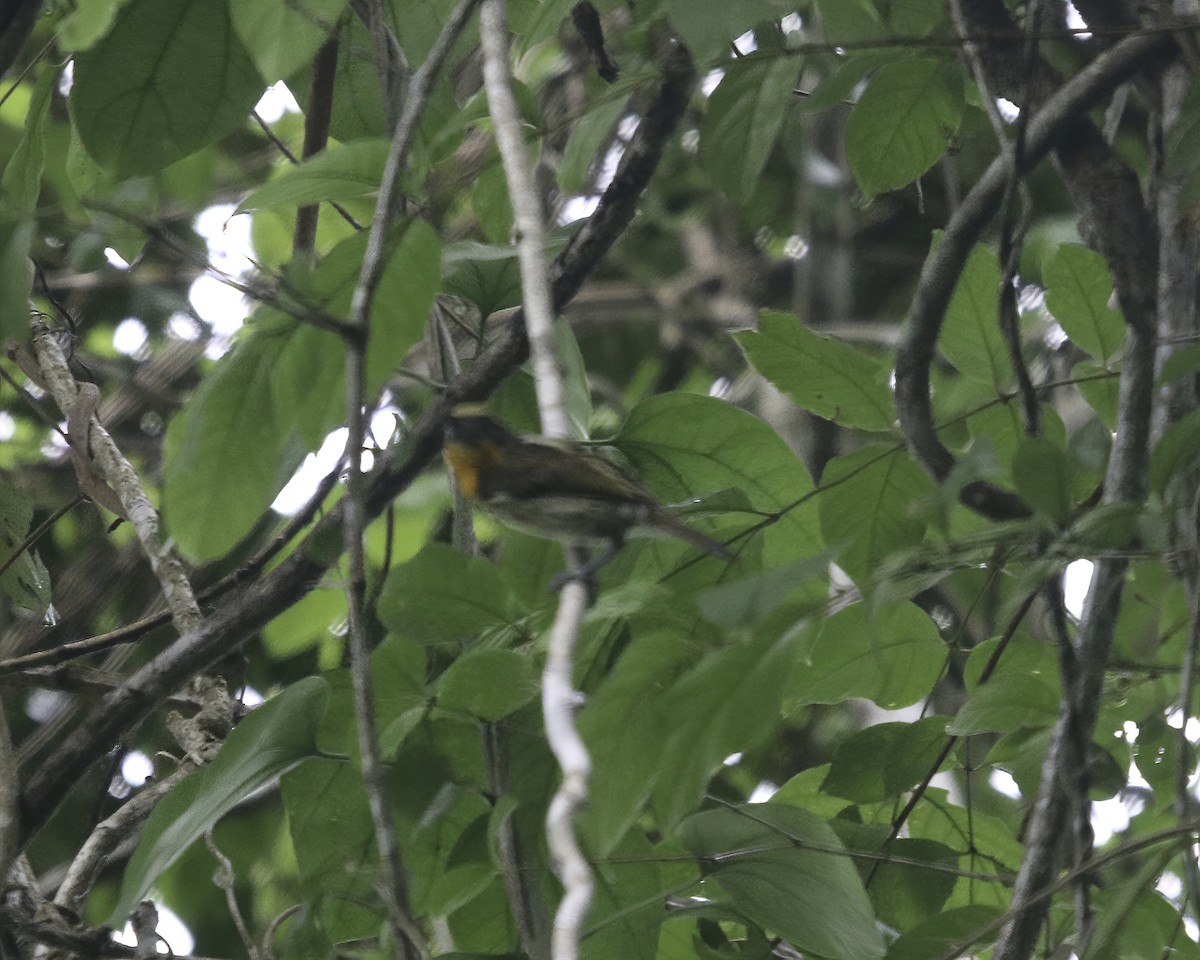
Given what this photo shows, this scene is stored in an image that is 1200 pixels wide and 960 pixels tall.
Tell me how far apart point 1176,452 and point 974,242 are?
649 millimetres

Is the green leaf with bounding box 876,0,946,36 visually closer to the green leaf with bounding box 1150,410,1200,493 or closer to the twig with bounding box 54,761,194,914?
the green leaf with bounding box 1150,410,1200,493

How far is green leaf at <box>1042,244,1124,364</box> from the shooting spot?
1941 millimetres

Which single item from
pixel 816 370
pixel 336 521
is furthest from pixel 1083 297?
pixel 336 521

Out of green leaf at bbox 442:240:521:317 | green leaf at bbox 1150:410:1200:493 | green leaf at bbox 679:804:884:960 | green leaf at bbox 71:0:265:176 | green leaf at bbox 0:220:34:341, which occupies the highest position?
green leaf at bbox 71:0:265:176

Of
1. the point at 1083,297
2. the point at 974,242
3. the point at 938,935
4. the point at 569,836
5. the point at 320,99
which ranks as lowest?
the point at 938,935

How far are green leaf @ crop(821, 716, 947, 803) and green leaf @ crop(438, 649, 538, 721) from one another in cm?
69

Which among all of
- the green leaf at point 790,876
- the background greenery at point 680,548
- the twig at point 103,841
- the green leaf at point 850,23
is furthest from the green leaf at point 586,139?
the twig at point 103,841

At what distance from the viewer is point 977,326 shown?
2.02 meters

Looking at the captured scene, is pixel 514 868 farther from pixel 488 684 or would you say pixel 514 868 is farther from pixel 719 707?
pixel 719 707

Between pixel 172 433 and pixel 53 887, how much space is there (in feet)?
5.41

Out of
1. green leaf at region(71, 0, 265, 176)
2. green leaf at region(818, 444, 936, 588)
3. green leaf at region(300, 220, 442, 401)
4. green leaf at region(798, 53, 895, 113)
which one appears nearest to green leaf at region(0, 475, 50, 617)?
green leaf at region(71, 0, 265, 176)

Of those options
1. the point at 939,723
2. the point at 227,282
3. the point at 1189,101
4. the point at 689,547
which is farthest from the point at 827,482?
the point at 227,282

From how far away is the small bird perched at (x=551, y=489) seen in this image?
174 cm

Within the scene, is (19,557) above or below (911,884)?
above
